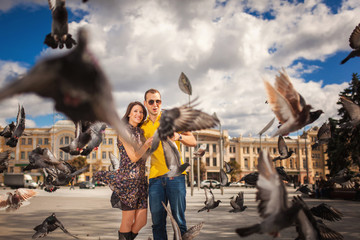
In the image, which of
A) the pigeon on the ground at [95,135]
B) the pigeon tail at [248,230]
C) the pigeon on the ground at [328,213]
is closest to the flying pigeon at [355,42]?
the pigeon on the ground at [328,213]

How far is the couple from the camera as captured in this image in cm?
335

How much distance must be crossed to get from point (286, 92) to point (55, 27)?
1.84m

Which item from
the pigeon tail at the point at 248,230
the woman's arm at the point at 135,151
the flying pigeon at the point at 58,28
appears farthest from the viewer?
the woman's arm at the point at 135,151

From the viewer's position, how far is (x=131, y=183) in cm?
336

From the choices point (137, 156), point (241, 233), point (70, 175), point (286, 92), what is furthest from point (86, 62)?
point (70, 175)

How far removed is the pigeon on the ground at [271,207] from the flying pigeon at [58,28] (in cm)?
166

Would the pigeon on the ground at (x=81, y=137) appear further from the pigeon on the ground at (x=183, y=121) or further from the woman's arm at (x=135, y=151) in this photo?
the pigeon on the ground at (x=183, y=121)

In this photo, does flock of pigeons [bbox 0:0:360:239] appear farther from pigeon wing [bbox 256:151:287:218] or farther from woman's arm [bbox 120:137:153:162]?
woman's arm [bbox 120:137:153:162]

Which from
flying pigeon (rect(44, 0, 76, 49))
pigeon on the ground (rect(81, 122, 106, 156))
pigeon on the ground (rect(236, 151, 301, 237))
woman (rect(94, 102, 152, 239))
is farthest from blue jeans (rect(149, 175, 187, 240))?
flying pigeon (rect(44, 0, 76, 49))

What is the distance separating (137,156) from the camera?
3.26 m

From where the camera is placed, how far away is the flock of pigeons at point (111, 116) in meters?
1.27

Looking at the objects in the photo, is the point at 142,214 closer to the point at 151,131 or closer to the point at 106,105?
the point at 151,131

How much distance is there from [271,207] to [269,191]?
0.10 meters

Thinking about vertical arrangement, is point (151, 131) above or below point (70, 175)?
above
